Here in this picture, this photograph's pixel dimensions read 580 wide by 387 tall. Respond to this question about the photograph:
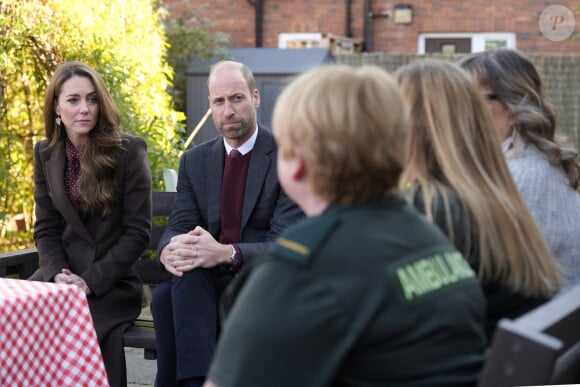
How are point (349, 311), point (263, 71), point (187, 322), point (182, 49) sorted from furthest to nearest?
point (182, 49) → point (263, 71) → point (187, 322) → point (349, 311)

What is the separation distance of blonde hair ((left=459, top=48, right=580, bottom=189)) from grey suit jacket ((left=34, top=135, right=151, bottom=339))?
177 cm

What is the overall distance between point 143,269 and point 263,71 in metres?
7.18

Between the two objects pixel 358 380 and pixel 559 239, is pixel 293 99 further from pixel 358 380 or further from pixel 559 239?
pixel 559 239

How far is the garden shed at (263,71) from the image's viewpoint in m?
11.1

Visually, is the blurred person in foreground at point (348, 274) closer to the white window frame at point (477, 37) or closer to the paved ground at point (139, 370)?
the paved ground at point (139, 370)

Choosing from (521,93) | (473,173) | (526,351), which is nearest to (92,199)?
(521,93)

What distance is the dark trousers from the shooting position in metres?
3.33

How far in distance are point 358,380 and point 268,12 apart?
13.3m

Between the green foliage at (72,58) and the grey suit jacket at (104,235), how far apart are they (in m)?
2.29

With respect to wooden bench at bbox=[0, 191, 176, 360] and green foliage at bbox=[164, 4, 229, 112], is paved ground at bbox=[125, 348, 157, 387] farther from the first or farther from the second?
green foliage at bbox=[164, 4, 229, 112]

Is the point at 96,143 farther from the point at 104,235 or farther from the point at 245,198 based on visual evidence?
the point at 245,198

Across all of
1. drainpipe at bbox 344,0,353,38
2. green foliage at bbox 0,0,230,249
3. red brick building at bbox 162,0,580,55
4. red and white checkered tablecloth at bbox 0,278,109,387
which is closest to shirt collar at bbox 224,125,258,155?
red and white checkered tablecloth at bbox 0,278,109,387

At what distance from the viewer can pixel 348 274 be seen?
1377 millimetres

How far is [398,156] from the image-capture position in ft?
4.85
